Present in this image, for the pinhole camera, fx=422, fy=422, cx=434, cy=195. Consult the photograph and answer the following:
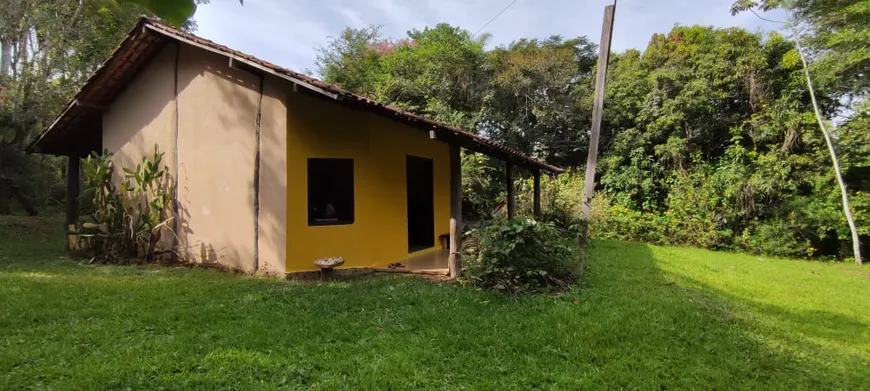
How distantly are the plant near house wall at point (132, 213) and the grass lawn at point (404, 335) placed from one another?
100 cm

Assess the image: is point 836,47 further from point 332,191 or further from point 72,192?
point 72,192

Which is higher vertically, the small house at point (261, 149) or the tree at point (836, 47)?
the tree at point (836, 47)

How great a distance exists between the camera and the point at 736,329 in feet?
15.6

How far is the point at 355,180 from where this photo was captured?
7.36 metres

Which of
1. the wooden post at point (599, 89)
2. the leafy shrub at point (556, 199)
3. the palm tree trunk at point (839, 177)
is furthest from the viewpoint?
the leafy shrub at point (556, 199)

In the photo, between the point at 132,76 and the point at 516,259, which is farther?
the point at 132,76

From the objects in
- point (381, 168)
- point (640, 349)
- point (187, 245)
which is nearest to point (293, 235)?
point (381, 168)

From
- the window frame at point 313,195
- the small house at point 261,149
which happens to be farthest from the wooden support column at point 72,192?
the window frame at point 313,195

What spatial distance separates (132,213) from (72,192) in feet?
10.2

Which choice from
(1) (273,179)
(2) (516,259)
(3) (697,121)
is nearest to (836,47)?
(3) (697,121)

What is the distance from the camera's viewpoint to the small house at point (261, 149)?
6.73m

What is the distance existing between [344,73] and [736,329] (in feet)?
64.0

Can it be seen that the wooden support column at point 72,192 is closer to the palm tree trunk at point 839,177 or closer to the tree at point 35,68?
the tree at point 35,68

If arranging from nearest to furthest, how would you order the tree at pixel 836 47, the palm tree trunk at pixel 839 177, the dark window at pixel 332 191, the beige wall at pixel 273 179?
the beige wall at pixel 273 179
the dark window at pixel 332 191
the tree at pixel 836 47
the palm tree trunk at pixel 839 177
